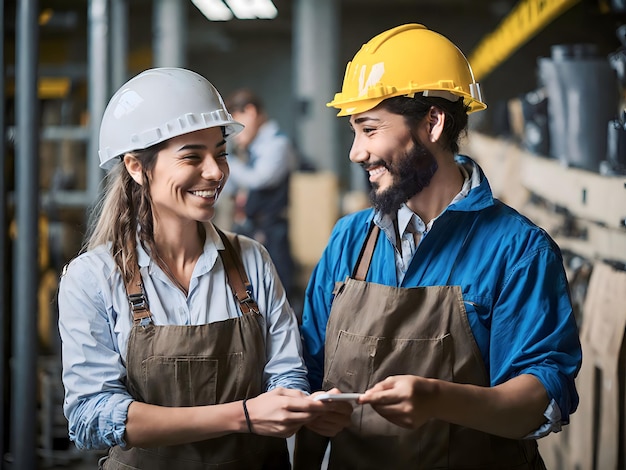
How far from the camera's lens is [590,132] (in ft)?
10.1

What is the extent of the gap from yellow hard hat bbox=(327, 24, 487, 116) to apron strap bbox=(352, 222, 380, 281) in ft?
0.99

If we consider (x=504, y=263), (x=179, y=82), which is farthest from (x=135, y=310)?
(x=504, y=263)

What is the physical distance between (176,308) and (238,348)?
169mm

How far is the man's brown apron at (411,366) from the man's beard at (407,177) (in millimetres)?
205

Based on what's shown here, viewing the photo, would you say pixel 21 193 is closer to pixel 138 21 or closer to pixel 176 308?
pixel 176 308

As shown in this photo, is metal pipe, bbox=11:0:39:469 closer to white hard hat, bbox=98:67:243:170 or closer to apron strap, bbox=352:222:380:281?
white hard hat, bbox=98:67:243:170

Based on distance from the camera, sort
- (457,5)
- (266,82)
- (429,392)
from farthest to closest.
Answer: (266,82) < (457,5) < (429,392)

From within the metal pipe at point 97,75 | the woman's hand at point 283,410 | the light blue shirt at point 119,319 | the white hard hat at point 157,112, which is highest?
the metal pipe at point 97,75

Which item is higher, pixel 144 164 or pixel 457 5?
pixel 457 5

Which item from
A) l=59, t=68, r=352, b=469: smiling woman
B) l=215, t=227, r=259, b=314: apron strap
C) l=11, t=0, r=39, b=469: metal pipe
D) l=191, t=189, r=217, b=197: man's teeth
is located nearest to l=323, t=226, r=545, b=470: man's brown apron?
l=59, t=68, r=352, b=469: smiling woman

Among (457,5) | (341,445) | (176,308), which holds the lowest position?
(341,445)

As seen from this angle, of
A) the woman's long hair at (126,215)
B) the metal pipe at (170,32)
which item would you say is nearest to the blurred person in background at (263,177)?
the metal pipe at (170,32)

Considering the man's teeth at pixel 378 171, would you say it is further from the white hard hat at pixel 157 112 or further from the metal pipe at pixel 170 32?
the metal pipe at pixel 170 32

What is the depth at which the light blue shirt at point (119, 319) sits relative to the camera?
69.9 inches
